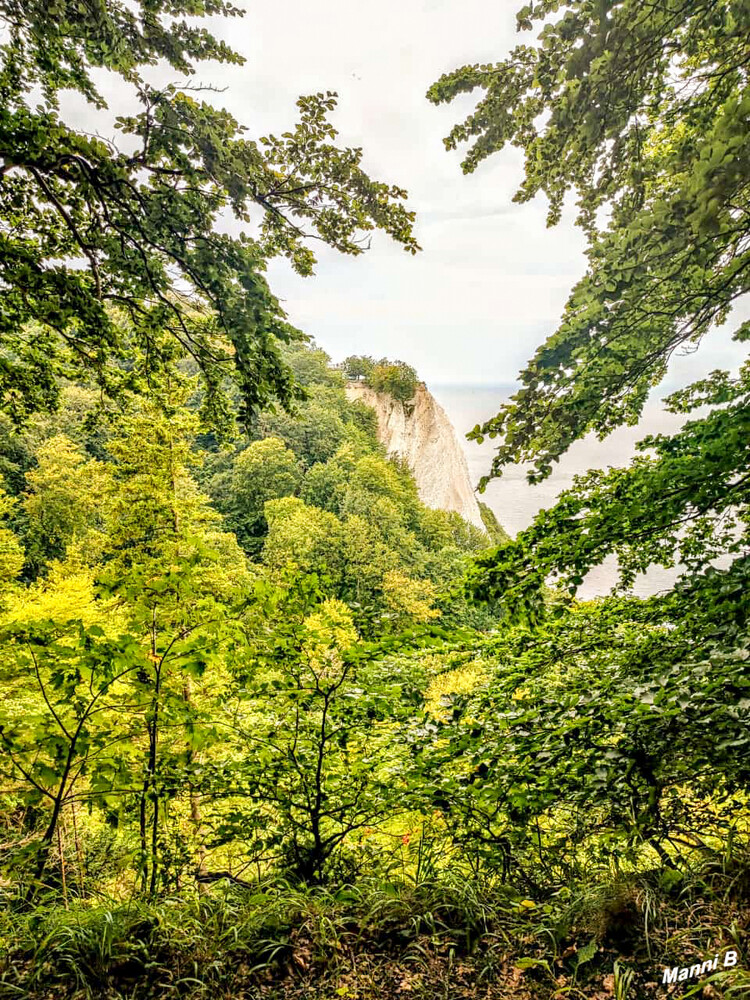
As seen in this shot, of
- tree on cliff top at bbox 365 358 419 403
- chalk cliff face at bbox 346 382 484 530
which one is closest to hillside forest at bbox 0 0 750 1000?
chalk cliff face at bbox 346 382 484 530

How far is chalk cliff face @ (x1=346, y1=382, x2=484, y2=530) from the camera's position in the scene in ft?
182

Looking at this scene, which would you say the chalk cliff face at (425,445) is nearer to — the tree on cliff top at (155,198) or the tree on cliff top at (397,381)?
the tree on cliff top at (397,381)

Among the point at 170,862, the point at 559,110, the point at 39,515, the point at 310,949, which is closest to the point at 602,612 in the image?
the point at 310,949

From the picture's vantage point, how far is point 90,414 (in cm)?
488

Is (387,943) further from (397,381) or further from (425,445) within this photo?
(397,381)

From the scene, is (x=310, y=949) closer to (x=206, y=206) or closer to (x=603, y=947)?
(x=603, y=947)

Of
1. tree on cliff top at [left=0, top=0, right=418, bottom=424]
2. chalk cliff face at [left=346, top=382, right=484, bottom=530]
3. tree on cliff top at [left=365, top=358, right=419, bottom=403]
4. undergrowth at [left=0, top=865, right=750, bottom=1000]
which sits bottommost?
undergrowth at [left=0, top=865, right=750, bottom=1000]

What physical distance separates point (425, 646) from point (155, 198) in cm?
367

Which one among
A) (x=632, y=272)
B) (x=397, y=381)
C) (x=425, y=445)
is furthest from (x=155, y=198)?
(x=397, y=381)

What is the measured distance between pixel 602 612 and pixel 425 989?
2492mm

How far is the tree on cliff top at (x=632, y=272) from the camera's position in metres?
2.09

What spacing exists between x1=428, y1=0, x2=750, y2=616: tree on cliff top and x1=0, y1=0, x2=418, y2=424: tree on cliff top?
113 centimetres

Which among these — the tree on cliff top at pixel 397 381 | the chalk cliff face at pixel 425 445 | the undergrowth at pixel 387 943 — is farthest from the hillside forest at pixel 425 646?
the tree on cliff top at pixel 397 381

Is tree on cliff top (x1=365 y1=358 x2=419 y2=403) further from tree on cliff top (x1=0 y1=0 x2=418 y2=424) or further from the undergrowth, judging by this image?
the undergrowth
